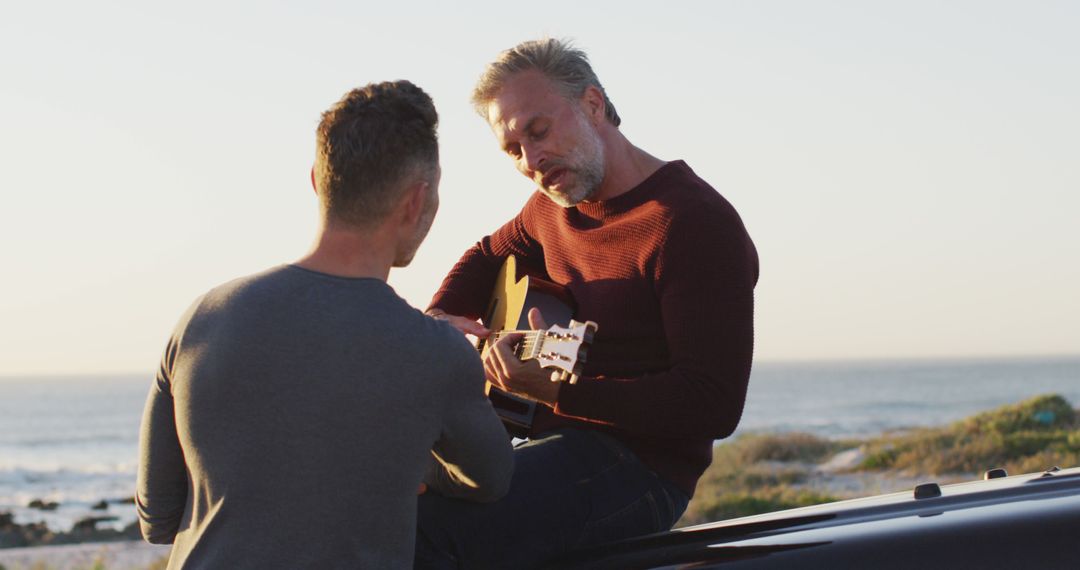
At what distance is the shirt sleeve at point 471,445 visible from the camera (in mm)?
2588

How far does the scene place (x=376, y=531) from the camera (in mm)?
2531

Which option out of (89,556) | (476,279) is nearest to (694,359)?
(476,279)

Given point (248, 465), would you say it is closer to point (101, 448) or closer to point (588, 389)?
point (588, 389)

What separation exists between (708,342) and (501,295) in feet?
3.99

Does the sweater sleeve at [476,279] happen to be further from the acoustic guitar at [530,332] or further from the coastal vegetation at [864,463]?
the coastal vegetation at [864,463]

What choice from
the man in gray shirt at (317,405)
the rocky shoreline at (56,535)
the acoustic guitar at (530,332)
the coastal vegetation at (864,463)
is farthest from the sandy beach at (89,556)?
the man in gray shirt at (317,405)

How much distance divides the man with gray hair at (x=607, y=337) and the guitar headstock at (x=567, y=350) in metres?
0.06

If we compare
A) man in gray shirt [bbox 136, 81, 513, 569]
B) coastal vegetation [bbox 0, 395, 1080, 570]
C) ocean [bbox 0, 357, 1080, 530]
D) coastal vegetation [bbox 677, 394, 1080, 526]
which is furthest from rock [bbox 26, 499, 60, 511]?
man in gray shirt [bbox 136, 81, 513, 569]

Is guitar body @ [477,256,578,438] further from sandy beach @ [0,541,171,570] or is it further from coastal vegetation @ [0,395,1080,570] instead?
→ coastal vegetation @ [0,395,1080,570]

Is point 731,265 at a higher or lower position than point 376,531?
higher

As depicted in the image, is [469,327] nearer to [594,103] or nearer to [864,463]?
[594,103]

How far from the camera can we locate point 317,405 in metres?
2.46

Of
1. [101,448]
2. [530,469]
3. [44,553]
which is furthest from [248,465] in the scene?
[101,448]

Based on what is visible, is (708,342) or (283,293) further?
(708,342)
